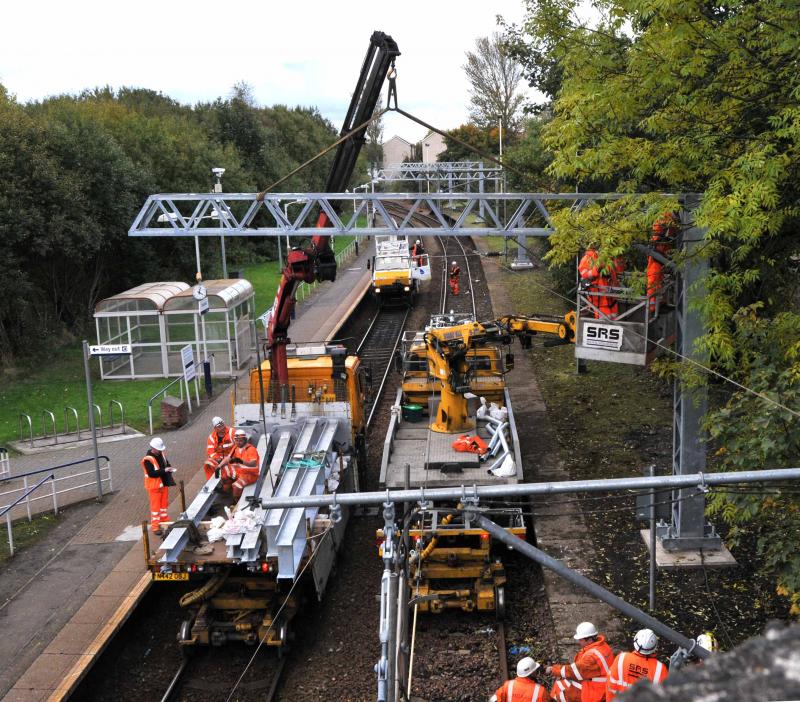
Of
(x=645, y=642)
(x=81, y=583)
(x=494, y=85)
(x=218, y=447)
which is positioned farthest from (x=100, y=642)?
(x=494, y=85)

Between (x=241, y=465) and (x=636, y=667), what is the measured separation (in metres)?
6.38

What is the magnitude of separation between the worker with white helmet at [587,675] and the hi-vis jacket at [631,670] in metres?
0.15

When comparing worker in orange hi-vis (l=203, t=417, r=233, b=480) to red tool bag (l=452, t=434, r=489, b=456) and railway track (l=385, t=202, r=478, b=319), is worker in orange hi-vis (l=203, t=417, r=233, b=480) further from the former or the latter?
railway track (l=385, t=202, r=478, b=319)

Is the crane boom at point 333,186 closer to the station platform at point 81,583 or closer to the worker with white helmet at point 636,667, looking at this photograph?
the station platform at point 81,583

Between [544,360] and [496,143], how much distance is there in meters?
45.9

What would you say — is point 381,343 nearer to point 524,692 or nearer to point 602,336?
point 602,336

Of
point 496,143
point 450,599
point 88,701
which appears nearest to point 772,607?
point 450,599

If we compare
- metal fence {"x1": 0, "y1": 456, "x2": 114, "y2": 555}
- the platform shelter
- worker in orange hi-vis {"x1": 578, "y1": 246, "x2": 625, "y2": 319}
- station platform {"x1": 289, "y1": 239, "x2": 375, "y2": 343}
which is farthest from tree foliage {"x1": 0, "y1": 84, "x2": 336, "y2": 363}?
worker in orange hi-vis {"x1": 578, "y1": 246, "x2": 625, "y2": 319}

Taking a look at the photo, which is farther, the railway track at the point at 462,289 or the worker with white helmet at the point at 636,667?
the railway track at the point at 462,289

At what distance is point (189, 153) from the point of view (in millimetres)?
40719

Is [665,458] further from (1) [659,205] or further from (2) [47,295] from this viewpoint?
(2) [47,295]

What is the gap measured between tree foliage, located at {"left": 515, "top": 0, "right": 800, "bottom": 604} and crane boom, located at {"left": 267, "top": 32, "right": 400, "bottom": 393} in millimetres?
2717

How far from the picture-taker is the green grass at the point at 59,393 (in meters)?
20.2

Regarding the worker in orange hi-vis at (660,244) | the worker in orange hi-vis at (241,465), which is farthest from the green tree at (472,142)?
the worker in orange hi-vis at (241,465)
